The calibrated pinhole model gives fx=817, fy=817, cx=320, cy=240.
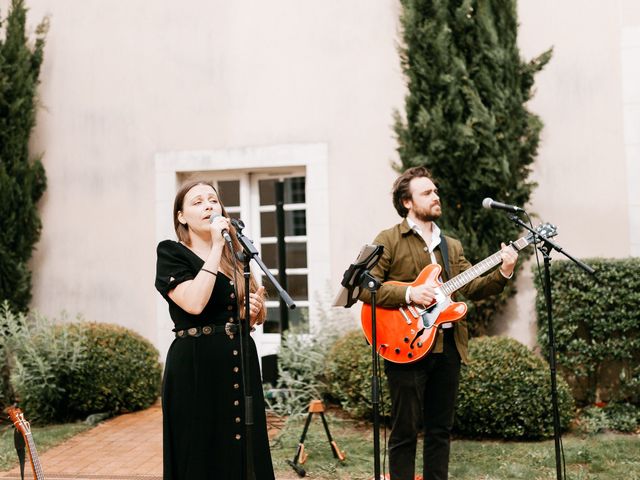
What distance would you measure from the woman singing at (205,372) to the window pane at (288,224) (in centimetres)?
439

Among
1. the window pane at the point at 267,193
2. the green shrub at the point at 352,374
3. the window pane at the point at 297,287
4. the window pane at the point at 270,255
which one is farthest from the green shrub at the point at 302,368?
the window pane at the point at 267,193

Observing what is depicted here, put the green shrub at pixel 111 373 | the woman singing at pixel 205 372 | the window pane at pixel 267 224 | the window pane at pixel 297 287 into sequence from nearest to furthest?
1. the woman singing at pixel 205 372
2. the green shrub at pixel 111 373
3. the window pane at pixel 297 287
4. the window pane at pixel 267 224

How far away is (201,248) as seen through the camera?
368 cm

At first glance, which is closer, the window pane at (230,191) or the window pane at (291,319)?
the window pane at (291,319)

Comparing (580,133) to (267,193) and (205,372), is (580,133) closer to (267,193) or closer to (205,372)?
(267,193)

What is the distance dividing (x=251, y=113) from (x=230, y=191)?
820 mm

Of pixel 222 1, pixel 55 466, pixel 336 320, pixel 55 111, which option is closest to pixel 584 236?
pixel 336 320

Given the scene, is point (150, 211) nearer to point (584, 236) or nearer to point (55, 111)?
point (55, 111)

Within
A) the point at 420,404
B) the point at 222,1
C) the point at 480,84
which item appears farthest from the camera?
the point at 222,1

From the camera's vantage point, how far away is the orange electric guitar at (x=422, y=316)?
4.34 m

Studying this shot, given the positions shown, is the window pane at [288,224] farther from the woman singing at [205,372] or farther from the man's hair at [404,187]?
the woman singing at [205,372]

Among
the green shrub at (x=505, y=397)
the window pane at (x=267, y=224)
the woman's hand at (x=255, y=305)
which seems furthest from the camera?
the window pane at (x=267, y=224)

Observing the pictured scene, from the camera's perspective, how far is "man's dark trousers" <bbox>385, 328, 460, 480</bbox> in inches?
172

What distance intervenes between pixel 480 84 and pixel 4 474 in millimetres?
4806
